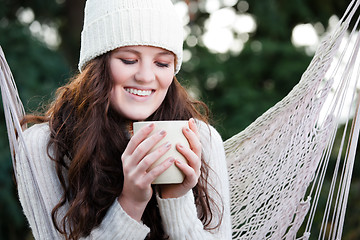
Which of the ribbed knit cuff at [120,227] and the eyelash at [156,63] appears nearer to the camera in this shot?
the ribbed knit cuff at [120,227]

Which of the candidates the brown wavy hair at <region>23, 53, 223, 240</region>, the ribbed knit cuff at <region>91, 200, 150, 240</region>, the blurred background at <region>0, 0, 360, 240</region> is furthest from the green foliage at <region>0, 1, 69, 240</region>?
the ribbed knit cuff at <region>91, 200, 150, 240</region>

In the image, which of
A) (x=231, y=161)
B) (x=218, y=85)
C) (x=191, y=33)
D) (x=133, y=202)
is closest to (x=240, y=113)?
(x=218, y=85)

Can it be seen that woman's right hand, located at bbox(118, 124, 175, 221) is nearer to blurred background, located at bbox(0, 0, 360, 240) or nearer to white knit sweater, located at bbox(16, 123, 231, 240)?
white knit sweater, located at bbox(16, 123, 231, 240)

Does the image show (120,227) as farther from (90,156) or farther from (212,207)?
(212,207)

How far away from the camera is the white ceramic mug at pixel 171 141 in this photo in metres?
0.98

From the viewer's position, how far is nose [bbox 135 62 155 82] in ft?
3.83

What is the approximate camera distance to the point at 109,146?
4.08 feet

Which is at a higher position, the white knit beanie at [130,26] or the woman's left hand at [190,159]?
the white knit beanie at [130,26]

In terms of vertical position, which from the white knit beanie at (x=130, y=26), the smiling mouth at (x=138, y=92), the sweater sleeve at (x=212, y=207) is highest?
the white knit beanie at (x=130, y=26)

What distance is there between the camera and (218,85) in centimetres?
399

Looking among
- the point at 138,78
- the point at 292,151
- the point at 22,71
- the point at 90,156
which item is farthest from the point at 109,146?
the point at 22,71

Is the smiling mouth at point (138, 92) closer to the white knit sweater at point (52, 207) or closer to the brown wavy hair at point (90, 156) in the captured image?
the brown wavy hair at point (90, 156)

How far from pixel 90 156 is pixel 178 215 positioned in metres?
0.25

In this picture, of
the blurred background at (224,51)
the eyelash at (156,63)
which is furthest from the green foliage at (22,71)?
the eyelash at (156,63)
